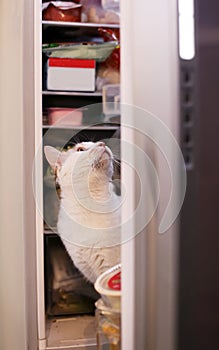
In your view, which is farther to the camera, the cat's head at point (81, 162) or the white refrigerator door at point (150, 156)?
the cat's head at point (81, 162)

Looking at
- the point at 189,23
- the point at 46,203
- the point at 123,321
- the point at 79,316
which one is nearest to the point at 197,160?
the point at 189,23

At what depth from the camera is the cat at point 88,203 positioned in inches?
51.8

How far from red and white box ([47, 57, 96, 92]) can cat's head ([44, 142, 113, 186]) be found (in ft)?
1.18

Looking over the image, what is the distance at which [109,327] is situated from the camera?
828 millimetres

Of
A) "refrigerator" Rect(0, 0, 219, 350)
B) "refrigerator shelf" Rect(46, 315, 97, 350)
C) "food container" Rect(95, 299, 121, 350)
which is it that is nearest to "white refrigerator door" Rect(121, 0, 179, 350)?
"refrigerator" Rect(0, 0, 219, 350)

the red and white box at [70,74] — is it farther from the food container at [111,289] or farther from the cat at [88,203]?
the food container at [111,289]

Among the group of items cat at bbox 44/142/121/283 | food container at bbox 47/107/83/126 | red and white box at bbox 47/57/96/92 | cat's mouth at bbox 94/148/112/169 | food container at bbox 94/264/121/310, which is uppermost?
red and white box at bbox 47/57/96/92

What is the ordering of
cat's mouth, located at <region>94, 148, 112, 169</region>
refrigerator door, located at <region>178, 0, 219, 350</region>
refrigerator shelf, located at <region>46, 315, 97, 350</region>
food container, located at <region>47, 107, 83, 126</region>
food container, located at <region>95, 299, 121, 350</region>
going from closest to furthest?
refrigerator door, located at <region>178, 0, 219, 350</region> → food container, located at <region>95, 299, 121, 350</region> → cat's mouth, located at <region>94, 148, 112, 169</region> → refrigerator shelf, located at <region>46, 315, 97, 350</region> → food container, located at <region>47, 107, 83, 126</region>

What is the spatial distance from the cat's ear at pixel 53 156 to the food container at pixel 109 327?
23.7 inches

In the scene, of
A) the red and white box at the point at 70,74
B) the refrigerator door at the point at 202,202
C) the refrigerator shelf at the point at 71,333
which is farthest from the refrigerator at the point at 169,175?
the red and white box at the point at 70,74

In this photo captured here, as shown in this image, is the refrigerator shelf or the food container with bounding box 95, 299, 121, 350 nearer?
the food container with bounding box 95, 299, 121, 350

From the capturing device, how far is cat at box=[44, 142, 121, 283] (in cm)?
132

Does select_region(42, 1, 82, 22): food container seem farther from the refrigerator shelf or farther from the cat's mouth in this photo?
the refrigerator shelf

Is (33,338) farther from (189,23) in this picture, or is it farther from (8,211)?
(189,23)
